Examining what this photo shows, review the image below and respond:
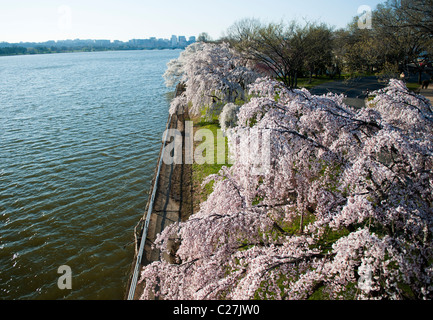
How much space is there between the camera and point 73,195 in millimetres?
16125

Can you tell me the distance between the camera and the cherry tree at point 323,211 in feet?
16.8

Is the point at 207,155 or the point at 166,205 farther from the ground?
the point at 207,155

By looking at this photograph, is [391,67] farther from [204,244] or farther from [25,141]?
[25,141]

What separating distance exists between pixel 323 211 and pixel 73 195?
14763 millimetres

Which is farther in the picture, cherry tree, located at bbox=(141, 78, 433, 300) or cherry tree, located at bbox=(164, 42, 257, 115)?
cherry tree, located at bbox=(164, 42, 257, 115)

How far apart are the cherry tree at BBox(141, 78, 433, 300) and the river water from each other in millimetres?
5433

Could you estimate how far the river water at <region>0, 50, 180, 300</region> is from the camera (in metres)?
10.8

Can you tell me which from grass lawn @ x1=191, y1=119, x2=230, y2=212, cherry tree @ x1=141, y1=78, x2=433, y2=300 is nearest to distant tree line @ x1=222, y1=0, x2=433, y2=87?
grass lawn @ x1=191, y1=119, x2=230, y2=212

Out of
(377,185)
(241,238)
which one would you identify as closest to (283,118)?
(377,185)

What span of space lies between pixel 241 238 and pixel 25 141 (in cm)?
2535

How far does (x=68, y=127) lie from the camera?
28391mm

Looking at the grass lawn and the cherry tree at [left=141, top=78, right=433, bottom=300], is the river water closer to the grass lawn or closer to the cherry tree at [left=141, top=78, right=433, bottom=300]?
the grass lawn

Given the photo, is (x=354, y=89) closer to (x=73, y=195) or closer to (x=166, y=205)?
(x=166, y=205)

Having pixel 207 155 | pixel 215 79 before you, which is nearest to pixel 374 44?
pixel 215 79
